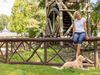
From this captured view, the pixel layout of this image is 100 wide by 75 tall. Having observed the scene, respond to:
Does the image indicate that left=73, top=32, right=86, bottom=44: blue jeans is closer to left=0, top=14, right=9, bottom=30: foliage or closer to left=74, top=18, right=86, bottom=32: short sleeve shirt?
left=74, top=18, right=86, bottom=32: short sleeve shirt

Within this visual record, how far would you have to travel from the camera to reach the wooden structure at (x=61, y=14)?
2742 cm

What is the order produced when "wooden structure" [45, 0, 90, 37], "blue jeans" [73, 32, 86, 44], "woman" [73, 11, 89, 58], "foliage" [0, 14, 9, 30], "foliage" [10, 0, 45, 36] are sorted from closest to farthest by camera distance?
"woman" [73, 11, 89, 58] < "blue jeans" [73, 32, 86, 44] < "wooden structure" [45, 0, 90, 37] < "foliage" [10, 0, 45, 36] < "foliage" [0, 14, 9, 30]

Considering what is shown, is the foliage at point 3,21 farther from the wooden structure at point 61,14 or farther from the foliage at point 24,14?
the wooden structure at point 61,14

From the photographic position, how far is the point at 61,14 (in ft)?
89.8

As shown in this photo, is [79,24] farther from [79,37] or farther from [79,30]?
[79,37]

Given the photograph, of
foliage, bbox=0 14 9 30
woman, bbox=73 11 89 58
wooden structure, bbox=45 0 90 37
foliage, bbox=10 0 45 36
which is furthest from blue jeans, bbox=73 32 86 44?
foliage, bbox=0 14 9 30

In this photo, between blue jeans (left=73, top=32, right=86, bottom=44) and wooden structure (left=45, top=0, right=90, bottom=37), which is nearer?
blue jeans (left=73, top=32, right=86, bottom=44)

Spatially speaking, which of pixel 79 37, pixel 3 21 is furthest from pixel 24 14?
pixel 3 21

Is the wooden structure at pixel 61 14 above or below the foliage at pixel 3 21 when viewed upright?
above

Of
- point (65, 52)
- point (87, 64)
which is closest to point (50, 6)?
point (65, 52)

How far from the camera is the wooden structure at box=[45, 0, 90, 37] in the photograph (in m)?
27.4

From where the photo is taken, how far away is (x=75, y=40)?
40.2ft

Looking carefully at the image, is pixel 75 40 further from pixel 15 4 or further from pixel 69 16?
pixel 15 4

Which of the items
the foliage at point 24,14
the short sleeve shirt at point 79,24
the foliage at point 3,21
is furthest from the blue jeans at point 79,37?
the foliage at point 3,21
